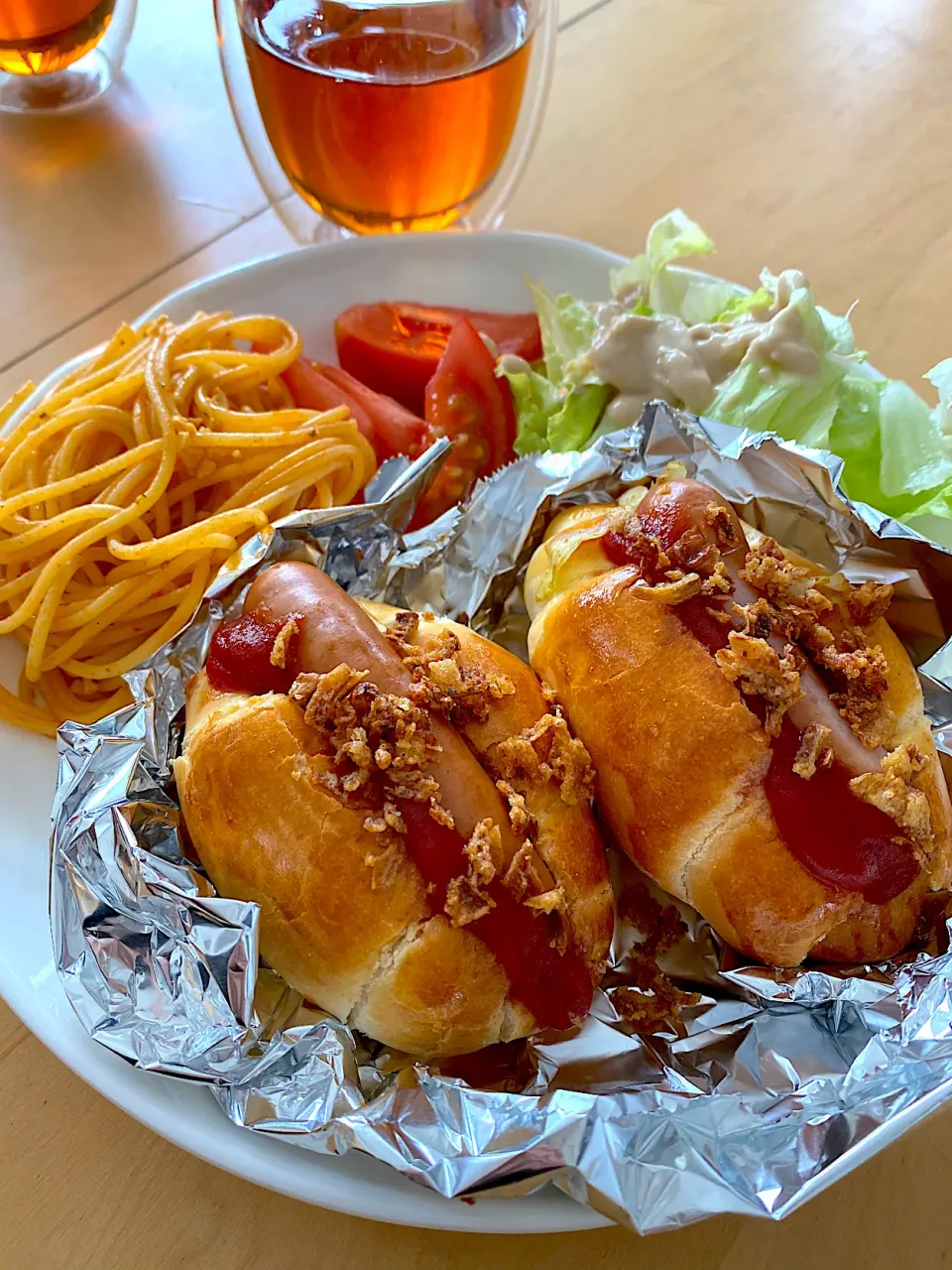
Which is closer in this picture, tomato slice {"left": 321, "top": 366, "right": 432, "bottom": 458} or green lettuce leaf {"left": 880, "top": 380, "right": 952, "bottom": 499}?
green lettuce leaf {"left": 880, "top": 380, "right": 952, "bottom": 499}

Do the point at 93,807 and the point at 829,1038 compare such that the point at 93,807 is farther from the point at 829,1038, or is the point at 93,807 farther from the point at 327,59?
the point at 327,59

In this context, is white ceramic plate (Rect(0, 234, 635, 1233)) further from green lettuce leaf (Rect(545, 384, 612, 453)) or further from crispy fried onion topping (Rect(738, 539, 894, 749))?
crispy fried onion topping (Rect(738, 539, 894, 749))

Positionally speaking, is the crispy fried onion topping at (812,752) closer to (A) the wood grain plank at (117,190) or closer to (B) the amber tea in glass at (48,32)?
(A) the wood grain plank at (117,190)

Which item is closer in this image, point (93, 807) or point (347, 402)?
point (93, 807)

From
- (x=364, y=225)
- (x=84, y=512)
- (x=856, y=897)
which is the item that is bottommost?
(x=856, y=897)

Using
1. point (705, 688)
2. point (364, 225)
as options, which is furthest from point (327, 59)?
point (705, 688)

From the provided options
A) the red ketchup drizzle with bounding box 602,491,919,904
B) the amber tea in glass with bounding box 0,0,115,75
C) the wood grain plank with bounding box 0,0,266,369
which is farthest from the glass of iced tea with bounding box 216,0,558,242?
the red ketchup drizzle with bounding box 602,491,919,904
